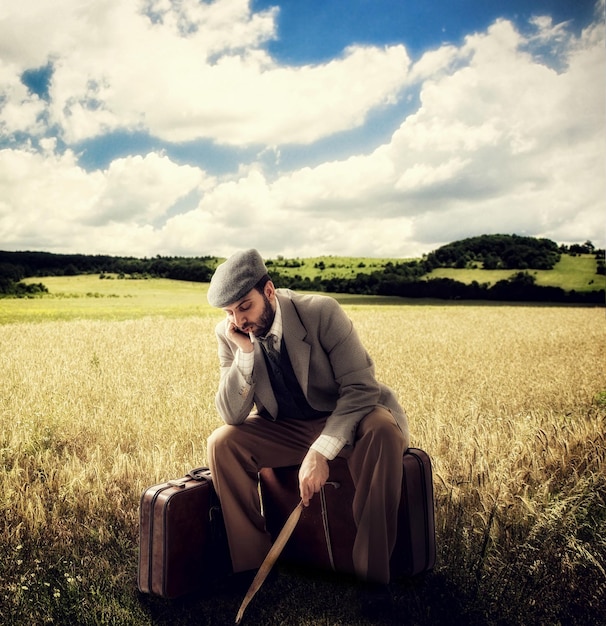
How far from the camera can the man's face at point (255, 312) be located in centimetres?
363

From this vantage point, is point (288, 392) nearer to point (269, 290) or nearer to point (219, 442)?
point (219, 442)

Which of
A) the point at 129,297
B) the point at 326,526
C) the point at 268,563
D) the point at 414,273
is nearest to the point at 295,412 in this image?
the point at 326,526

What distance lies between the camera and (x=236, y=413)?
3.71 meters

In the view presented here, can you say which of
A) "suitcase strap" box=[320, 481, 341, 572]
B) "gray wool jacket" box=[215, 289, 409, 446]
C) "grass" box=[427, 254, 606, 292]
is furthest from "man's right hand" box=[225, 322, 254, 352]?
"grass" box=[427, 254, 606, 292]

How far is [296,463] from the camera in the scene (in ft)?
12.7

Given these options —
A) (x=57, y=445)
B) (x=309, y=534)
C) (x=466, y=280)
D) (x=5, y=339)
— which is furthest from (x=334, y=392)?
(x=466, y=280)

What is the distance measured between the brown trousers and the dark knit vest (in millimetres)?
52

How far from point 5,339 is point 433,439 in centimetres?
1355

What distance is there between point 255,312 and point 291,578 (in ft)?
5.40

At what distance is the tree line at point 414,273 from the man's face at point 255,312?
46.1 metres

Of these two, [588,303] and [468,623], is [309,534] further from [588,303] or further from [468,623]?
[588,303]

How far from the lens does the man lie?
11.0 feet

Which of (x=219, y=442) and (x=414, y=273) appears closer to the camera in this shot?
(x=219, y=442)

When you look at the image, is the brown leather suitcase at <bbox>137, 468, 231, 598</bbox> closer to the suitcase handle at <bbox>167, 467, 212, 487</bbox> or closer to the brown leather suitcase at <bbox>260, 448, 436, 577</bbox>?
→ the suitcase handle at <bbox>167, 467, 212, 487</bbox>
